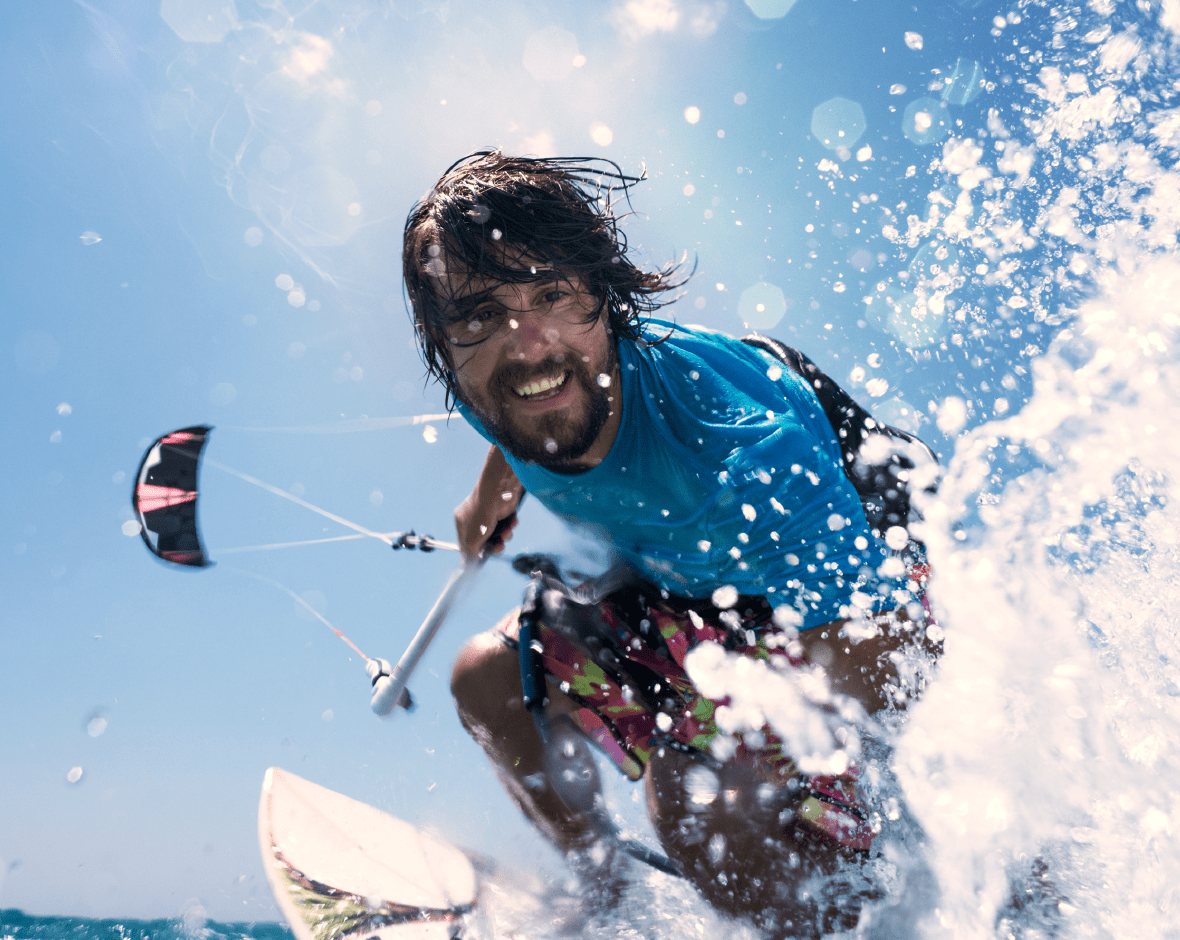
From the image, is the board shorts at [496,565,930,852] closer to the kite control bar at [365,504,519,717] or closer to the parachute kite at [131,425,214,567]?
the kite control bar at [365,504,519,717]

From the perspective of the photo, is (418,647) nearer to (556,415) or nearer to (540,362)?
(556,415)

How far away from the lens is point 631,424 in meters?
1.84

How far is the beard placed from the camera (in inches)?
→ 70.1

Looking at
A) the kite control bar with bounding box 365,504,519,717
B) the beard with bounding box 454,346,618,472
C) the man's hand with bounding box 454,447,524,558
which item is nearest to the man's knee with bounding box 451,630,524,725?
the kite control bar with bounding box 365,504,519,717

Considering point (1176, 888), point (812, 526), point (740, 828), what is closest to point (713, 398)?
point (812, 526)

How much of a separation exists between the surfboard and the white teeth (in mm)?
2150

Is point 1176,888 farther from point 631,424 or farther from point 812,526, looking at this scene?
point 631,424

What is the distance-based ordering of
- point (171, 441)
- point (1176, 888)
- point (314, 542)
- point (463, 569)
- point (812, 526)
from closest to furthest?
point (1176, 888) → point (812, 526) → point (463, 569) → point (314, 542) → point (171, 441)

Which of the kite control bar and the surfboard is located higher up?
the kite control bar

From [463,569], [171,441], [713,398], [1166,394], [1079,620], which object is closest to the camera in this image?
[713,398]

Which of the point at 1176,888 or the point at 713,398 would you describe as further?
the point at 713,398

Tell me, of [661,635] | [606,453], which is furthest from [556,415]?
[661,635]

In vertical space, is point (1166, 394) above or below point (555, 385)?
above

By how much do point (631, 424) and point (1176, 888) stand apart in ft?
5.91
